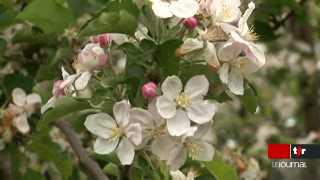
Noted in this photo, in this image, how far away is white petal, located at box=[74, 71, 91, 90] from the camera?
1600 mm

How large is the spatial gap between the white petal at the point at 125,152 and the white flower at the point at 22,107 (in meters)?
1.00

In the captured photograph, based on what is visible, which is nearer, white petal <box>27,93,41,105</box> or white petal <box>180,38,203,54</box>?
white petal <box>180,38,203,54</box>

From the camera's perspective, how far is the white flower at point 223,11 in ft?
5.20

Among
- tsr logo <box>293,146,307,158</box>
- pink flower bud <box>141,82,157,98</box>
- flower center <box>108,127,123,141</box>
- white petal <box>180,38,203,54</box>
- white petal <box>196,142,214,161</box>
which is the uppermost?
white petal <box>180,38,203,54</box>

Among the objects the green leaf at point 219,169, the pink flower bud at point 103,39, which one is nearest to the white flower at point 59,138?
the green leaf at point 219,169

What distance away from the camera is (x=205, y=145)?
64.5 inches

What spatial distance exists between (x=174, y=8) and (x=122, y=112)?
0.72ft

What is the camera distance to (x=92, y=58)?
5.25 feet

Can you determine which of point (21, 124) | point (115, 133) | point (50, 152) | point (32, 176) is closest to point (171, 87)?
point (115, 133)

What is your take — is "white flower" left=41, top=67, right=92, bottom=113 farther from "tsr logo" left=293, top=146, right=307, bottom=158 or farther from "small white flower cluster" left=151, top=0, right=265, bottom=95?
"tsr logo" left=293, top=146, right=307, bottom=158

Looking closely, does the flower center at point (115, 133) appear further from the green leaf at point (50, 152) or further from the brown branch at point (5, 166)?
the brown branch at point (5, 166)

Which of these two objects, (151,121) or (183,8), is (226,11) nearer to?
(183,8)

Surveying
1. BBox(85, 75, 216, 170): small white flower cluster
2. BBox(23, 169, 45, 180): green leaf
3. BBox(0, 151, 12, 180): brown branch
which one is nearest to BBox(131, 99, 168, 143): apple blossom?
BBox(85, 75, 216, 170): small white flower cluster

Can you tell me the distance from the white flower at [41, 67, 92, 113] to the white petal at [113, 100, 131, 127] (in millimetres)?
82
